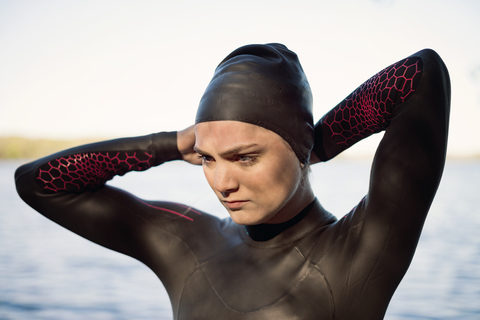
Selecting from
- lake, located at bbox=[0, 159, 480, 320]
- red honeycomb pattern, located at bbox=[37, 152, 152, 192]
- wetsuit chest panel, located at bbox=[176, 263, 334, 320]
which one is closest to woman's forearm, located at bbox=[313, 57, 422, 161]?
wetsuit chest panel, located at bbox=[176, 263, 334, 320]

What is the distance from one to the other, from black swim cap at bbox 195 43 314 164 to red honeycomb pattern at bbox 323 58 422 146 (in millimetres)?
116

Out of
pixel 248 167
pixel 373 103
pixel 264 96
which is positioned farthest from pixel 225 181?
pixel 373 103

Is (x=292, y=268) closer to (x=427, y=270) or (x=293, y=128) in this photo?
(x=293, y=128)

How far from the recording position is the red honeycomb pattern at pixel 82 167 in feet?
5.75

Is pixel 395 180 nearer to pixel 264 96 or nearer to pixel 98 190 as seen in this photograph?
pixel 264 96

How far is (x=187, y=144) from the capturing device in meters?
1.75

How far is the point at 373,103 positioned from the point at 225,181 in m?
0.54

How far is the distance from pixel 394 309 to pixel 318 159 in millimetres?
4051

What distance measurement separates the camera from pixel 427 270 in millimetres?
6043

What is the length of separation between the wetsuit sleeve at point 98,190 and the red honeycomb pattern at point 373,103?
0.73 metres

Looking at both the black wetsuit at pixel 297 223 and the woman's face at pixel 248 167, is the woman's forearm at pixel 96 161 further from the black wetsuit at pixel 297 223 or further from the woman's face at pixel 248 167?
the woman's face at pixel 248 167

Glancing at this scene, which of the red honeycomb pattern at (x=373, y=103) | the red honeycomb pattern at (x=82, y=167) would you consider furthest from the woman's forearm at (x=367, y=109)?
the red honeycomb pattern at (x=82, y=167)

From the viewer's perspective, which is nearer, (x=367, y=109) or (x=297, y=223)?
(x=367, y=109)

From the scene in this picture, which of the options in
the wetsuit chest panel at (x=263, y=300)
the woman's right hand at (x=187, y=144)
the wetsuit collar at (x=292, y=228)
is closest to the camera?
the wetsuit chest panel at (x=263, y=300)
